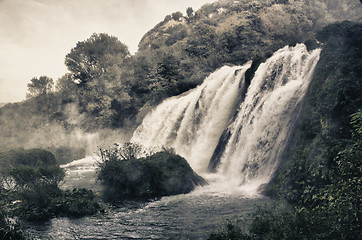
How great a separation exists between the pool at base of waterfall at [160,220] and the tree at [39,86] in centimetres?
5187

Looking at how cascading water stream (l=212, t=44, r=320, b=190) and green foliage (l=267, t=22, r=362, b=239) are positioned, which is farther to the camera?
cascading water stream (l=212, t=44, r=320, b=190)

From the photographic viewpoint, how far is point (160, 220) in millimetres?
12109

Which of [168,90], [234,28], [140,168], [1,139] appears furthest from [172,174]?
[1,139]

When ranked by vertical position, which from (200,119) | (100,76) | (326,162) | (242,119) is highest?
(100,76)

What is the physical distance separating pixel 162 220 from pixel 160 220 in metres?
0.08

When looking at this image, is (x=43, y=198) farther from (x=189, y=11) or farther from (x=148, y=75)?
(x=189, y=11)

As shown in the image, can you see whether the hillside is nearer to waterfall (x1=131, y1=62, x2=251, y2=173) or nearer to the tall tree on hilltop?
the tall tree on hilltop

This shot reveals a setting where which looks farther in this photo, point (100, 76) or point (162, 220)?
point (100, 76)

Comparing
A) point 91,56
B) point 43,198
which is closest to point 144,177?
point 43,198

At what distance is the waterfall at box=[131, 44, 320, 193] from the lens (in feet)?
56.9

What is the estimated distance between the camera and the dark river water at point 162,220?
1073 cm

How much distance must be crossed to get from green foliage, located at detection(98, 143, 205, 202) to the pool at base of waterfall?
803 mm

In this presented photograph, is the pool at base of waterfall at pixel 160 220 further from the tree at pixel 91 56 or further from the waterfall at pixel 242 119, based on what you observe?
the tree at pixel 91 56

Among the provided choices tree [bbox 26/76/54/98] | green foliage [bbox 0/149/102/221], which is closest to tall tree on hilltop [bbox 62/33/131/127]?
tree [bbox 26/76/54/98]
